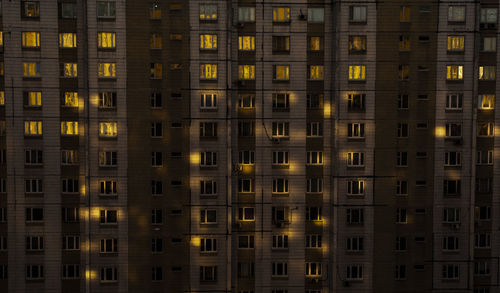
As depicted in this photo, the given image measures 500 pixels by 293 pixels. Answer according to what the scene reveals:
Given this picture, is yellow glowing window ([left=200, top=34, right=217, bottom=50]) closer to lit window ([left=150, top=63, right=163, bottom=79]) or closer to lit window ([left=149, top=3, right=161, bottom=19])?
lit window ([left=150, top=63, right=163, bottom=79])

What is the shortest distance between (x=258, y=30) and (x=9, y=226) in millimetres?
23457

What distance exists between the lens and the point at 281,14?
33531mm

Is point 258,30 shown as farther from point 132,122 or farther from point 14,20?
point 14,20

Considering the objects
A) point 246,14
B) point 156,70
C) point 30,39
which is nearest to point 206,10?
point 246,14

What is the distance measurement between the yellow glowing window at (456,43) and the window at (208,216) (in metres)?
21.6

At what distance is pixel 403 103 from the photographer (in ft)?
111

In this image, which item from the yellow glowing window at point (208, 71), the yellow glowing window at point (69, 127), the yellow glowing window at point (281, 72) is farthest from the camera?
the yellow glowing window at point (281, 72)

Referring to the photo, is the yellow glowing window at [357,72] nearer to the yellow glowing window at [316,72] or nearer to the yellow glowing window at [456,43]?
the yellow glowing window at [316,72]

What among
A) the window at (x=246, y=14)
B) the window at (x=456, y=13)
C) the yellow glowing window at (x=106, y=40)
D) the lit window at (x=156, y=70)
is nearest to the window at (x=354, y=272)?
the window at (x=456, y=13)

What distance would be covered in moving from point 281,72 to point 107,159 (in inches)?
572

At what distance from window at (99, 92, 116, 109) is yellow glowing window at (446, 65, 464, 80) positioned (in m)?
25.0

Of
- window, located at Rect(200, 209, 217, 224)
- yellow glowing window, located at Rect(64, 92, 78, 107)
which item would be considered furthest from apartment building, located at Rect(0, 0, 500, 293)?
yellow glowing window, located at Rect(64, 92, 78, 107)

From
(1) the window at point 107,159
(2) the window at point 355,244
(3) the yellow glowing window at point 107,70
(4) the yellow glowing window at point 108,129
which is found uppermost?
(3) the yellow glowing window at point 107,70

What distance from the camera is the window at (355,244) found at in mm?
33750
